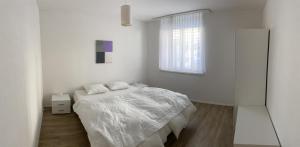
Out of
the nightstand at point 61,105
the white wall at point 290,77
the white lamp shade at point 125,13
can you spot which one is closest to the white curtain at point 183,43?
the white lamp shade at point 125,13

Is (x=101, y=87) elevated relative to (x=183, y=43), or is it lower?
lower

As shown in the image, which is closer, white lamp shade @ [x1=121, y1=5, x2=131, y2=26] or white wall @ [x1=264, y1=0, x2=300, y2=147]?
white wall @ [x1=264, y1=0, x2=300, y2=147]

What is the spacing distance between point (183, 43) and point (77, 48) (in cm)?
263

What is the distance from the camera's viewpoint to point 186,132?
330cm

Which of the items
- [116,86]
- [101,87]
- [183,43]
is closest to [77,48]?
[101,87]

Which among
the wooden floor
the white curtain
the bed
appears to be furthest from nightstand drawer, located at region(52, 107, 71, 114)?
the white curtain

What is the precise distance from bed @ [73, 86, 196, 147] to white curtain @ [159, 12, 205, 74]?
1.73 metres

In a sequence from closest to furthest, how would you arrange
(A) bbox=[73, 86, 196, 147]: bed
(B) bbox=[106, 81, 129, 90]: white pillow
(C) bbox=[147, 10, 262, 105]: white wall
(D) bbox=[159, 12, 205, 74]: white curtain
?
(A) bbox=[73, 86, 196, 147]: bed, (C) bbox=[147, 10, 262, 105]: white wall, (B) bbox=[106, 81, 129, 90]: white pillow, (D) bbox=[159, 12, 205, 74]: white curtain

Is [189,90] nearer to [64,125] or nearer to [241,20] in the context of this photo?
[241,20]

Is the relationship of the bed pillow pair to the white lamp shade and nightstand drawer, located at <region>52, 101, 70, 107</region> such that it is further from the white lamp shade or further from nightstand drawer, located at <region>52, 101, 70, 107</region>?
the white lamp shade

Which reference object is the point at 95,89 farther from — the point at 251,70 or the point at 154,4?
the point at 251,70

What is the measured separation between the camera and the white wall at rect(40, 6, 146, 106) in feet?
14.3

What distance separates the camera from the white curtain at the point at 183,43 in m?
4.92

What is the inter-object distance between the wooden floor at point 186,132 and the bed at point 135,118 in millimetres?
253
